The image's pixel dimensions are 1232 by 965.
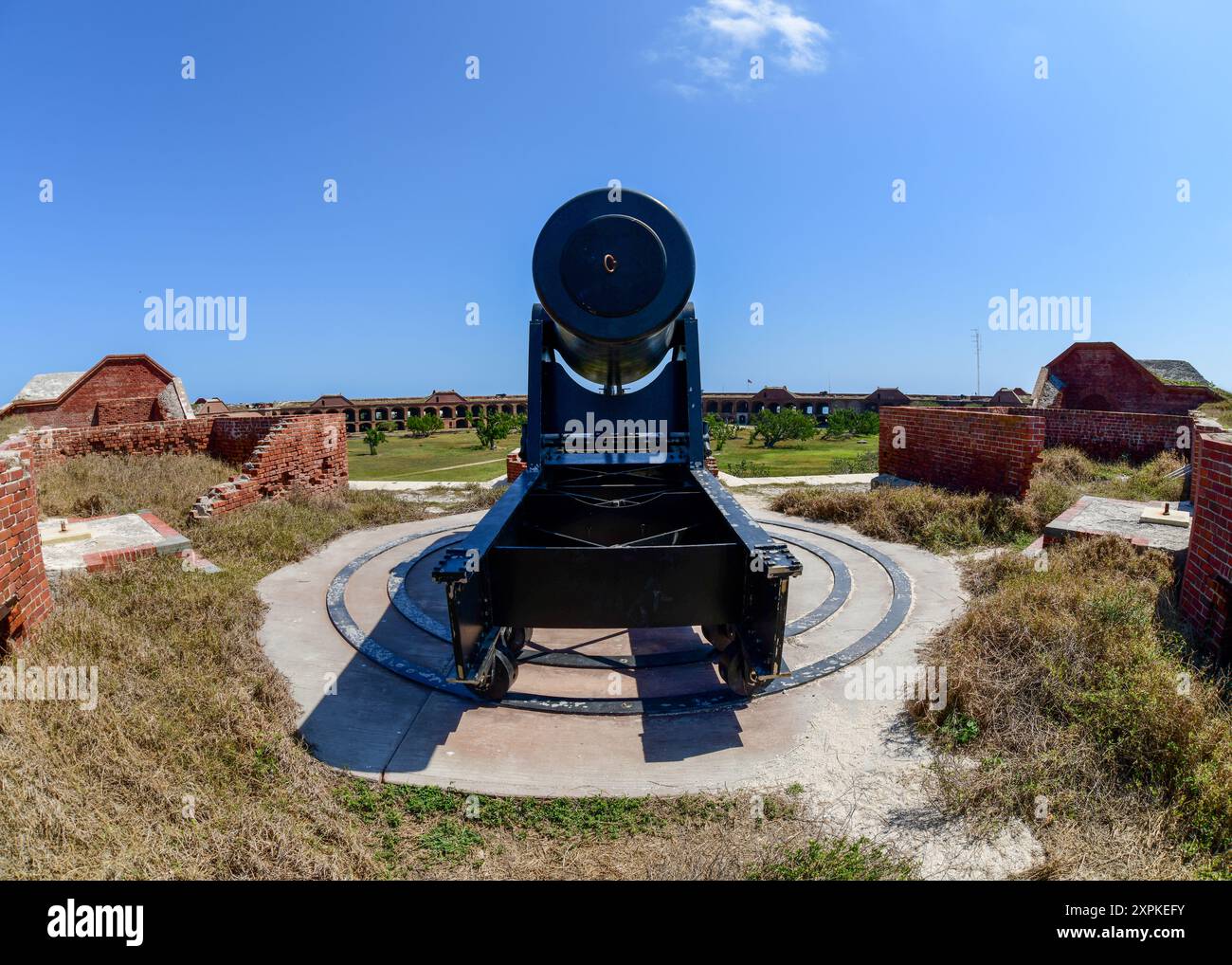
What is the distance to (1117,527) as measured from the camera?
6.11 m

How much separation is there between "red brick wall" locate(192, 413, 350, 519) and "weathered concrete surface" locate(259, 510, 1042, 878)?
189 inches

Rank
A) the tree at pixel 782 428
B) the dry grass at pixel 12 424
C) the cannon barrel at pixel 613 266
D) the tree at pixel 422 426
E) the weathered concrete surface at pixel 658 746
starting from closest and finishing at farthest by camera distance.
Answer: the weathered concrete surface at pixel 658 746
the cannon barrel at pixel 613 266
the dry grass at pixel 12 424
the tree at pixel 782 428
the tree at pixel 422 426

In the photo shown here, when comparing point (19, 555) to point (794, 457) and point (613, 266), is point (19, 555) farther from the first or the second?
point (794, 457)

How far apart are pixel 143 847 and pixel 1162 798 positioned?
3.93 metres

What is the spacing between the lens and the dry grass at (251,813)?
7.50 ft

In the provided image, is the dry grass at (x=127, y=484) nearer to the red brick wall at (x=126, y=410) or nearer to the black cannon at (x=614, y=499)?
the black cannon at (x=614, y=499)

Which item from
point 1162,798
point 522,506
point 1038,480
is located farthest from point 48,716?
point 1038,480

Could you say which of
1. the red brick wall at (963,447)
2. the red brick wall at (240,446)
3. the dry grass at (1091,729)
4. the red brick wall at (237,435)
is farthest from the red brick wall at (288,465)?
the red brick wall at (963,447)

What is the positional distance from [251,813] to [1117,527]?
24.1 feet

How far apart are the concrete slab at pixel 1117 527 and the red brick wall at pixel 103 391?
25.4m

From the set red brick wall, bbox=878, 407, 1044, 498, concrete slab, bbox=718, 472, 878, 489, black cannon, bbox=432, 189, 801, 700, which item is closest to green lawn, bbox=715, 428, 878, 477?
concrete slab, bbox=718, 472, 878, 489

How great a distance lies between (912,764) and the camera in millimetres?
3111
